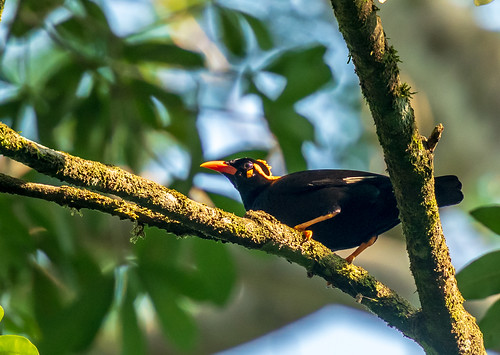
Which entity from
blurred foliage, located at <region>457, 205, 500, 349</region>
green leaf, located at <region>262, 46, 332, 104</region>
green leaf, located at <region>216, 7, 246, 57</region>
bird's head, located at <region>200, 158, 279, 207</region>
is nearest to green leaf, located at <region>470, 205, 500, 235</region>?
blurred foliage, located at <region>457, 205, 500, 349</region>

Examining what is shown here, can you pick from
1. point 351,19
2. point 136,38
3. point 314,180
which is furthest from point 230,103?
point 351,19

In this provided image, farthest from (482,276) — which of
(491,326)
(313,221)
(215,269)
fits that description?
(215,269)

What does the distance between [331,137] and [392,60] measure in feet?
33.0

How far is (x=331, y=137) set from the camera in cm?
1265

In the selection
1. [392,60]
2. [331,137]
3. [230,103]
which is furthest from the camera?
[331,137]

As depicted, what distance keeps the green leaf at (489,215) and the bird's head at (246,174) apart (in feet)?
6.66

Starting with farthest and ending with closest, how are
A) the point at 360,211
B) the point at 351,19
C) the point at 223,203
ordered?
the point at 223,203, the point at 360,211, the point at 351,19

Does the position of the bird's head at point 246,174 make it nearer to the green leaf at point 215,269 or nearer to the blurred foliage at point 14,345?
the green leaf at point 215,269

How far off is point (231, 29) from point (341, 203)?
204 centimetres

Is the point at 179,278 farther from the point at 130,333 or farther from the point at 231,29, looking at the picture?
the point at 231,29

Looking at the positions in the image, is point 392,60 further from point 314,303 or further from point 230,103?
point 314,303

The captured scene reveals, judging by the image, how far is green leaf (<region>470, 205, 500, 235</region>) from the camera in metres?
3.37

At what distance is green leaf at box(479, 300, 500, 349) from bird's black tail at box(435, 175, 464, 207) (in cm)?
90

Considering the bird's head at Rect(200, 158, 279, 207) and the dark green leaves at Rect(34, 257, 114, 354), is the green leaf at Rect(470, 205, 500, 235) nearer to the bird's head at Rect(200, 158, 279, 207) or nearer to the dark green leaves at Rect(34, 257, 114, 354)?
the bird's head at Rect(200, 158, 279, 207)
